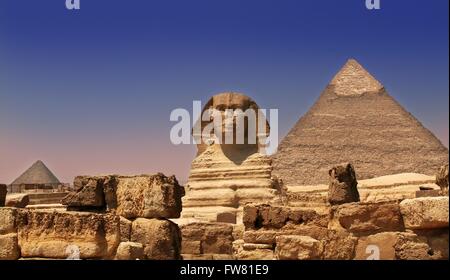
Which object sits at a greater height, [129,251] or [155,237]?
[155,237]

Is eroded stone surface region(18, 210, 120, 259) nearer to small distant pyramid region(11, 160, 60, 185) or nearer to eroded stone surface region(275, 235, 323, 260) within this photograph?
eroded stone surface region(275, 235, 323, 260)

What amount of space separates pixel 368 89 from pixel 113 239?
12489 cm

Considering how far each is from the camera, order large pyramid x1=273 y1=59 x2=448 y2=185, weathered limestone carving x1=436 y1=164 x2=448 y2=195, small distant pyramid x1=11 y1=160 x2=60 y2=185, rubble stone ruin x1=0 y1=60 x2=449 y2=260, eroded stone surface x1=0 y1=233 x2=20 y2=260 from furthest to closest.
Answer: large pyramid x1=273 y1=59 x2=448 y2=185
small distant pyramid x1=11 y1=160 x2=60 y2=185
weathered limestone carving x1=436 y1=164 x2=448 y2=195
eroded stone surface x1=0 y1=233 x2=20 y2=260
rubble stone ruin x1=0 y1=60 x2=449 y2=260

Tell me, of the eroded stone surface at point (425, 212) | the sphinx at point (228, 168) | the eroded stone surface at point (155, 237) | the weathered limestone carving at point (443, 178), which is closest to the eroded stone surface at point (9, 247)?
the eroded stone surface at point (155, 237)

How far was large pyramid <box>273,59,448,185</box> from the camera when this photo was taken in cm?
11425

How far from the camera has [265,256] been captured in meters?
8.52

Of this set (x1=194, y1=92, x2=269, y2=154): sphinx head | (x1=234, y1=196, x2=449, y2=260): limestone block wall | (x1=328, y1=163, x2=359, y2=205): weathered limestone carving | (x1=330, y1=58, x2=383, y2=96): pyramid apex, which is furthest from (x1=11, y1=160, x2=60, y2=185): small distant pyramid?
(x1=330, y1=58, x2=383, y2=96): pyramid apex

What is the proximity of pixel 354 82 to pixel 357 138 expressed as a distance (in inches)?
562

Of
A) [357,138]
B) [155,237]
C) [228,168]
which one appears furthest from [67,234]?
[357,138]

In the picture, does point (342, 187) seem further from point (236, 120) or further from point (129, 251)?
point (236, 120)

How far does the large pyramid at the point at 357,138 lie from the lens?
114250 millimetres

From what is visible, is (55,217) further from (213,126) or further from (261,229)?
(213,126)

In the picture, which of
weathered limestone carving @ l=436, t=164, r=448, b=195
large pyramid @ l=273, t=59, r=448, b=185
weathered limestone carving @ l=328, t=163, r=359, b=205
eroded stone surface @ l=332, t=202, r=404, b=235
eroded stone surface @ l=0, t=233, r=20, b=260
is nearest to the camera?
eroded stone surface @ l=332, t=202, r=404, b=235

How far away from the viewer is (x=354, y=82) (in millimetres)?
133000
